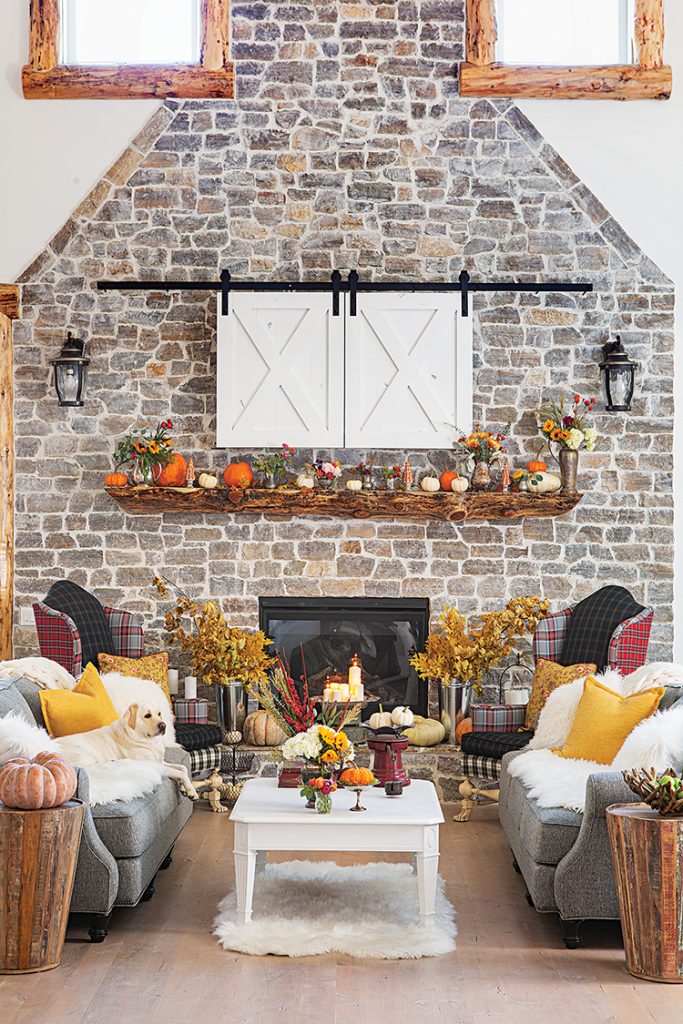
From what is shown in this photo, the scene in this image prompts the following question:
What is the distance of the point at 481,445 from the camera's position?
7.72m

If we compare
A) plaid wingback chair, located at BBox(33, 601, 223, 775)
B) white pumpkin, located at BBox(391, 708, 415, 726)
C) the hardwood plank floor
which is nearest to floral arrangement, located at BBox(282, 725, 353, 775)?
white pumpkin, located at BBox(391, 708, 415, 726)

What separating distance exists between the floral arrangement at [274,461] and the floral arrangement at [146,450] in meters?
0.58

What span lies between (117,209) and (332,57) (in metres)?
1.77

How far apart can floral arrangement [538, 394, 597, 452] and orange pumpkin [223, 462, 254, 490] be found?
6.37ft

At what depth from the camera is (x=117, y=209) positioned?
7.95 meters

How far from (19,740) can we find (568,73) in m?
5.70

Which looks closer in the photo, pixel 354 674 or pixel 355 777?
pixel 355 777

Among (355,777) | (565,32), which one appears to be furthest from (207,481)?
(565,32)

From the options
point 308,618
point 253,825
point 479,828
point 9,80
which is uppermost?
point 9,80

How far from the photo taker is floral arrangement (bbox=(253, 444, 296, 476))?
7.71 m

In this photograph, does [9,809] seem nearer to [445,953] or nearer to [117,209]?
[445,953]

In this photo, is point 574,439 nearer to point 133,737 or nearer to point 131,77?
point 133,737

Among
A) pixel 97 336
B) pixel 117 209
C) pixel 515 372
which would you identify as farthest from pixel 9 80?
pixel 515 372

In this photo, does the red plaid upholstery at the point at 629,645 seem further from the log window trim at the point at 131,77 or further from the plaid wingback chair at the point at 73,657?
the log window trim at the point at 131,77
